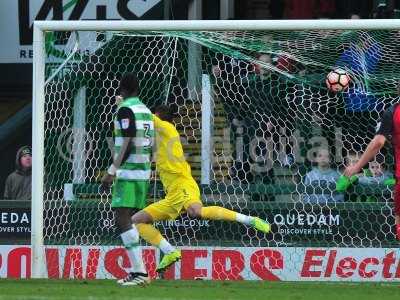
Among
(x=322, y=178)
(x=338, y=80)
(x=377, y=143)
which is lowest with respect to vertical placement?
(x=322, y=178)

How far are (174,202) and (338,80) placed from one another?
6.93 ft

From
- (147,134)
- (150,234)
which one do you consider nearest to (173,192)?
(150,234)

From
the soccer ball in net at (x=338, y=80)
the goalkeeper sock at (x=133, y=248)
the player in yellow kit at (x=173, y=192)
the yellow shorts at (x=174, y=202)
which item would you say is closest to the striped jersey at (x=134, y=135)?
the goalkeeper sock at (x=133, y=248)

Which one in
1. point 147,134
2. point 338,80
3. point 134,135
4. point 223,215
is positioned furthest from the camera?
point 338,80

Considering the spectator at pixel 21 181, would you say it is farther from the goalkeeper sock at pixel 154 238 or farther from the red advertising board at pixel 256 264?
the goalkeeper sock at pixel 154 238

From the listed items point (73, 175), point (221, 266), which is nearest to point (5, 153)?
point (73, 175)

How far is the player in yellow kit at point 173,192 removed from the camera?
11312mm

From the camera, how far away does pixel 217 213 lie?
1141cm

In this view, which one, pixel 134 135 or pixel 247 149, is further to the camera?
pixel 247 149

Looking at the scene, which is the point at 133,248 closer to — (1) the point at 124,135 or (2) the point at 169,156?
(1) the point at 124,135

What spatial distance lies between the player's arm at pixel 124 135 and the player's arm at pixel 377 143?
68.6 inches

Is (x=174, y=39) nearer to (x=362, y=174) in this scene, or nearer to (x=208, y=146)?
(x=208, y=146)

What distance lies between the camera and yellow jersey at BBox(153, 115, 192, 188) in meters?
11.3

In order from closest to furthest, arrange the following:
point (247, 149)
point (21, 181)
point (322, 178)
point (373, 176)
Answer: point (373, 176), point (322, 178), point (247, 149), point (21, 181)
